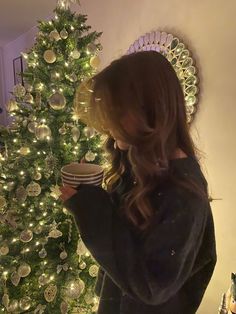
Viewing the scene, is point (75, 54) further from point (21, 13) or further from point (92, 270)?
point (21, 13)

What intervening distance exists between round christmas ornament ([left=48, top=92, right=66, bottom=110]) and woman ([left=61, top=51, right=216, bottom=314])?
23.1 inches

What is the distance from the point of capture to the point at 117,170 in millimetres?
1011

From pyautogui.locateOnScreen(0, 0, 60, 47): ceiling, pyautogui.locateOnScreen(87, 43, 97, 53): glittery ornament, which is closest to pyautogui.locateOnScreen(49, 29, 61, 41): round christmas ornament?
pyautogui.locateOnScreen(87, 43, 97, 53): glittery ornament

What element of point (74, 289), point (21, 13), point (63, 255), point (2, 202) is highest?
point (21, 13)

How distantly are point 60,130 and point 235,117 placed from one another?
0.82m

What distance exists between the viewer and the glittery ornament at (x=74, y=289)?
4.83ft

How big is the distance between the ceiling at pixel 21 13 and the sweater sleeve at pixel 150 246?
9.81ft

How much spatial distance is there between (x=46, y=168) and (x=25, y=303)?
62 centimetres

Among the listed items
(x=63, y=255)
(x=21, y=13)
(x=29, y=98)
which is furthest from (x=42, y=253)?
(x=21, y=13)

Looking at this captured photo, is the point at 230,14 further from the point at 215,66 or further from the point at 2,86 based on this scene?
the point at 2,86

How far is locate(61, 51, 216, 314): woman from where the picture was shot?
2.35 feet

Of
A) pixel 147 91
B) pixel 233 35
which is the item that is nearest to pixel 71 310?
pixel 147 91

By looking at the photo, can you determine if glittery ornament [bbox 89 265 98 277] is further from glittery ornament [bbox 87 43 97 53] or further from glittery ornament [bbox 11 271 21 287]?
glittery ornament [bbox 87 43 97 53]

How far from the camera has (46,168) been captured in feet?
4.85
